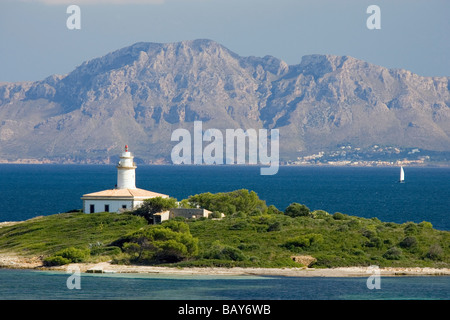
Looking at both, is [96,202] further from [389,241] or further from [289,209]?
[389,241]

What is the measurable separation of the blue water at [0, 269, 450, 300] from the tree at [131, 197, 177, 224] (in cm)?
1439

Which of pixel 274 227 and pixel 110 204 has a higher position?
pixel 110 204

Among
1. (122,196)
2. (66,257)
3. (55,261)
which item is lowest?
(55,261)

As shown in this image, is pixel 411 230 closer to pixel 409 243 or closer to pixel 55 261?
pixel 409 243

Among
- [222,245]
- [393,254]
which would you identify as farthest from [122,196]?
[393,254]

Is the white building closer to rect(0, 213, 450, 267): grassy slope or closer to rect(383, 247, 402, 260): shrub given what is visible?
rect(0, 213, 450, 267): grassy slope

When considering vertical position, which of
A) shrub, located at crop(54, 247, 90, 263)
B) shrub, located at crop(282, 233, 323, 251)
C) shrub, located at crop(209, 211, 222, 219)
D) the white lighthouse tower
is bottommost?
shrub, located at crop(54, 247, 90, 263)

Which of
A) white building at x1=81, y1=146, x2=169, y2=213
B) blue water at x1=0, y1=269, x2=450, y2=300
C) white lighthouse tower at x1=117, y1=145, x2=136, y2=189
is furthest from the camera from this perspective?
white lighthouse tower at x1=117, y1=145, x2=136, y2=189

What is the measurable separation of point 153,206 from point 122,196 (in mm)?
4363

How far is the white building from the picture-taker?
69312 millimetres

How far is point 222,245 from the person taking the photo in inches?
2249

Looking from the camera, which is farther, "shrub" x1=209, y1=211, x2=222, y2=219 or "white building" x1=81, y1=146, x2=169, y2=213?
"white building" x1=81, y1=146, x2=169, y2=213

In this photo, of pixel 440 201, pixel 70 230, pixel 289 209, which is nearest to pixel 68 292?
pixel 70 230

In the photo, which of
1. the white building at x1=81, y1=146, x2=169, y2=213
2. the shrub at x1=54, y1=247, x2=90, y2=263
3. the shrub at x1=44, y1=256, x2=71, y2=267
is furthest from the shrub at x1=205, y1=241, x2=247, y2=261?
the white building at x1=81, y1=146, x2=169, y2=213
